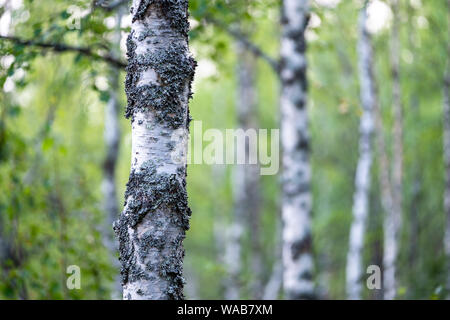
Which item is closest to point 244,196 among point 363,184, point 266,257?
point 363,184

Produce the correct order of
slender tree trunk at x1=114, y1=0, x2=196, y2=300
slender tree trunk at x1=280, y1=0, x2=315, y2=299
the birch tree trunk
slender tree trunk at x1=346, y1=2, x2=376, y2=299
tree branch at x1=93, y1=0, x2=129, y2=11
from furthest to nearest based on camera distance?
the birch tree trunk, slender tree trunk at x1=346, y1=2, x2=376, y2=299, slender tree trunk at x1=280, y1=0, x2=315, y2=299, tree branch at x1=93, y1=0, x2=129, y2=11, slender tree trunk at x1=114, y1=0, x2=196, y2=300

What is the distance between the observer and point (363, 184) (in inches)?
319

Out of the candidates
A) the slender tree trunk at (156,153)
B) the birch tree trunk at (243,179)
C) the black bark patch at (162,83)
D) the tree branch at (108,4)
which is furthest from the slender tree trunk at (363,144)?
the black bark patch at (162,83)

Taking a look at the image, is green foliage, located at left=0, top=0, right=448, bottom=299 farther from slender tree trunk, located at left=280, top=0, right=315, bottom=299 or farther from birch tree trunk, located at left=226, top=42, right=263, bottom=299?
birch tree trunk, located at left=226, top=42, right=263, bottom=299

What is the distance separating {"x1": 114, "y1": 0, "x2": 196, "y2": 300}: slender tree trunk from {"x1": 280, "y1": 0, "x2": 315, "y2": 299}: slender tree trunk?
9.77 ft

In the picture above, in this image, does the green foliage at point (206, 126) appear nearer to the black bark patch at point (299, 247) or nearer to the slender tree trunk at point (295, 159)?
the slender tree trunk at point (295, 159)

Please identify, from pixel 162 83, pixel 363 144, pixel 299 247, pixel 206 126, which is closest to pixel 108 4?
pixel 162 83

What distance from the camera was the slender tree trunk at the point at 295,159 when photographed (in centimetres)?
494

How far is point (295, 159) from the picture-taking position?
16.6 feet

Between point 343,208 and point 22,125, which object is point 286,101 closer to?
point 22,125

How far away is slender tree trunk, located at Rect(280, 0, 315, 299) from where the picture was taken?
16.2 feet

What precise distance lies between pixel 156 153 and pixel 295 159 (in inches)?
124

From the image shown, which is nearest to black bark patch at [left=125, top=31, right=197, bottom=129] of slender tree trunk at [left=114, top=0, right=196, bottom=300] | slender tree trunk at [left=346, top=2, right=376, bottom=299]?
slender tree trunk at [left=114, top=0, right=196, bottom=300]

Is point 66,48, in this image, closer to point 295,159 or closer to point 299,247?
point 295,159
